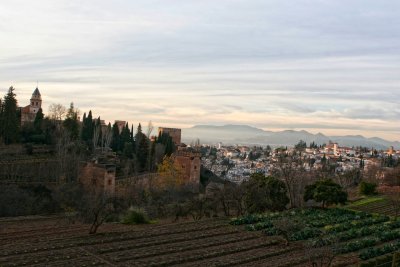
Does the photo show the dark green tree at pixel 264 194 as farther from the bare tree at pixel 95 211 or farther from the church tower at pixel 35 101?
the church tower at pixel 35 101

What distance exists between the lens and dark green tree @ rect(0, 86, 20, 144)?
44.8m

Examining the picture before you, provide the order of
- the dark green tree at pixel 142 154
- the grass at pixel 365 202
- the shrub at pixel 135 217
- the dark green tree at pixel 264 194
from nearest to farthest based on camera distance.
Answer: the shrub at pixel 135 217
the dark green tree at pixel 264 194
the grass at pixel 365 202
the dark green tree at pixel 142 154

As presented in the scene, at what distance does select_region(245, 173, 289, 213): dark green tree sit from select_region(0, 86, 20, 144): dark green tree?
88.1 feet

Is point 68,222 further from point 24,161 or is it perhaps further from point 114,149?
Answer: point 114,149

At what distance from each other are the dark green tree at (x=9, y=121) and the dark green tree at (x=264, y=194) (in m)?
26.8

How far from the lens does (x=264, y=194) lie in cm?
3145

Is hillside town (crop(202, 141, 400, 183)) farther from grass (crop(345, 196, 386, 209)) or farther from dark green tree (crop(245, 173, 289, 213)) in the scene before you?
dark green tree (crop(245, 173, 289, 213))

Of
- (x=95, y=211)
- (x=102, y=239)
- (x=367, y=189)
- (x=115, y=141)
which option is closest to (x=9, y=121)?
(x=115, y=141)

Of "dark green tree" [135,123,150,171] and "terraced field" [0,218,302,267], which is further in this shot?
"dark green tree" [135,123,150,171]

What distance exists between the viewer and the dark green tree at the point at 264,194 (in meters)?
31.0

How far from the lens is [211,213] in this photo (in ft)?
103

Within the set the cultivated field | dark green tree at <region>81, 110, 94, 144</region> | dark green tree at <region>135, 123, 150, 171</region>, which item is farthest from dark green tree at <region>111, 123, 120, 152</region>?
the cultivated field

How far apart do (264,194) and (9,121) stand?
2841cm

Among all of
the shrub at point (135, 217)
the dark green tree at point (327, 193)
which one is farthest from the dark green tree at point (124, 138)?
the shrub at point (135, 217)
